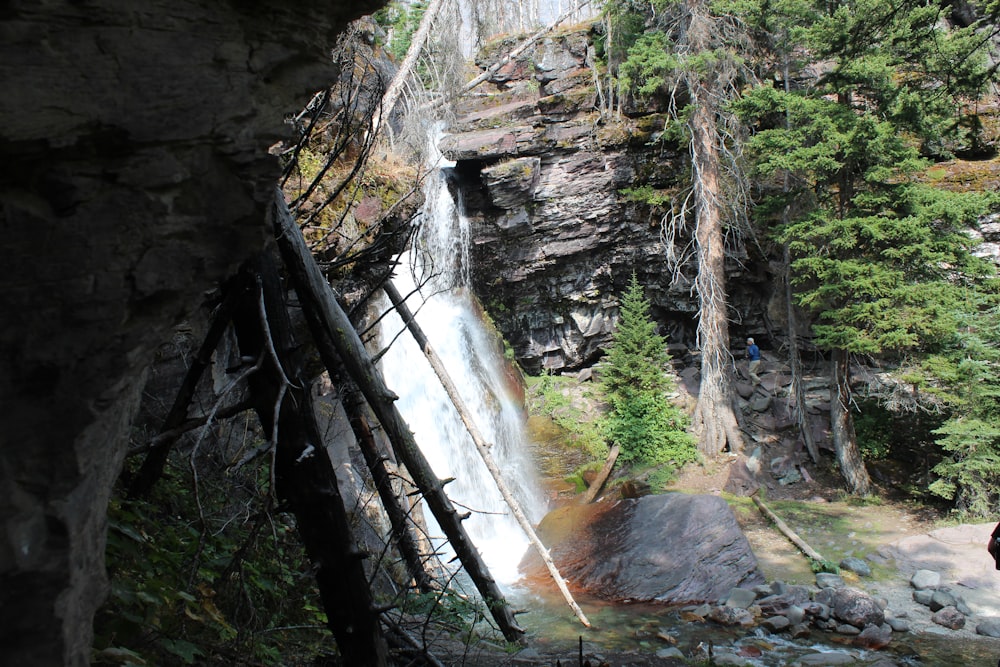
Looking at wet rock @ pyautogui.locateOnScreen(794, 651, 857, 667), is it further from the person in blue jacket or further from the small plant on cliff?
the person in blue jacket

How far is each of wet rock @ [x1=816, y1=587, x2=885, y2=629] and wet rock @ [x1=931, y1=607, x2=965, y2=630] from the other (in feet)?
2.00

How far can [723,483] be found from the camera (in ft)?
42.7

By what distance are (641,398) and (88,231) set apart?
13.7 metres

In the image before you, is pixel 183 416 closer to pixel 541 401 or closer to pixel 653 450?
pixel 653 450

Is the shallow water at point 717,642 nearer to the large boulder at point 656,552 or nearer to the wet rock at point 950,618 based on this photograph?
the wet rock at point 950,618

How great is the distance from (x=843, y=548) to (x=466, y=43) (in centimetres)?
2027

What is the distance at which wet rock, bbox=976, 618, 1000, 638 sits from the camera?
720 centimetres

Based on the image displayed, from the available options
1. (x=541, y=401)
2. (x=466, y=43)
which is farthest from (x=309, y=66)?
(x=466, y=43)

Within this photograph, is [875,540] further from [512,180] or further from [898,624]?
[512,180]

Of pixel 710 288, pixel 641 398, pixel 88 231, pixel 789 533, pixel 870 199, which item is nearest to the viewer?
pixel 88 231

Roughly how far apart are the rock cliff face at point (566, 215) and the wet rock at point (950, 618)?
843 centimetres

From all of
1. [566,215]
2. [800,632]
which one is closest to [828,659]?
[800,632]

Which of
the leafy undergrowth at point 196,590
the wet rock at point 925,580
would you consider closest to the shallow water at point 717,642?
the wet rock at point 925,580

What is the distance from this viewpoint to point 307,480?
3271 millimetres
